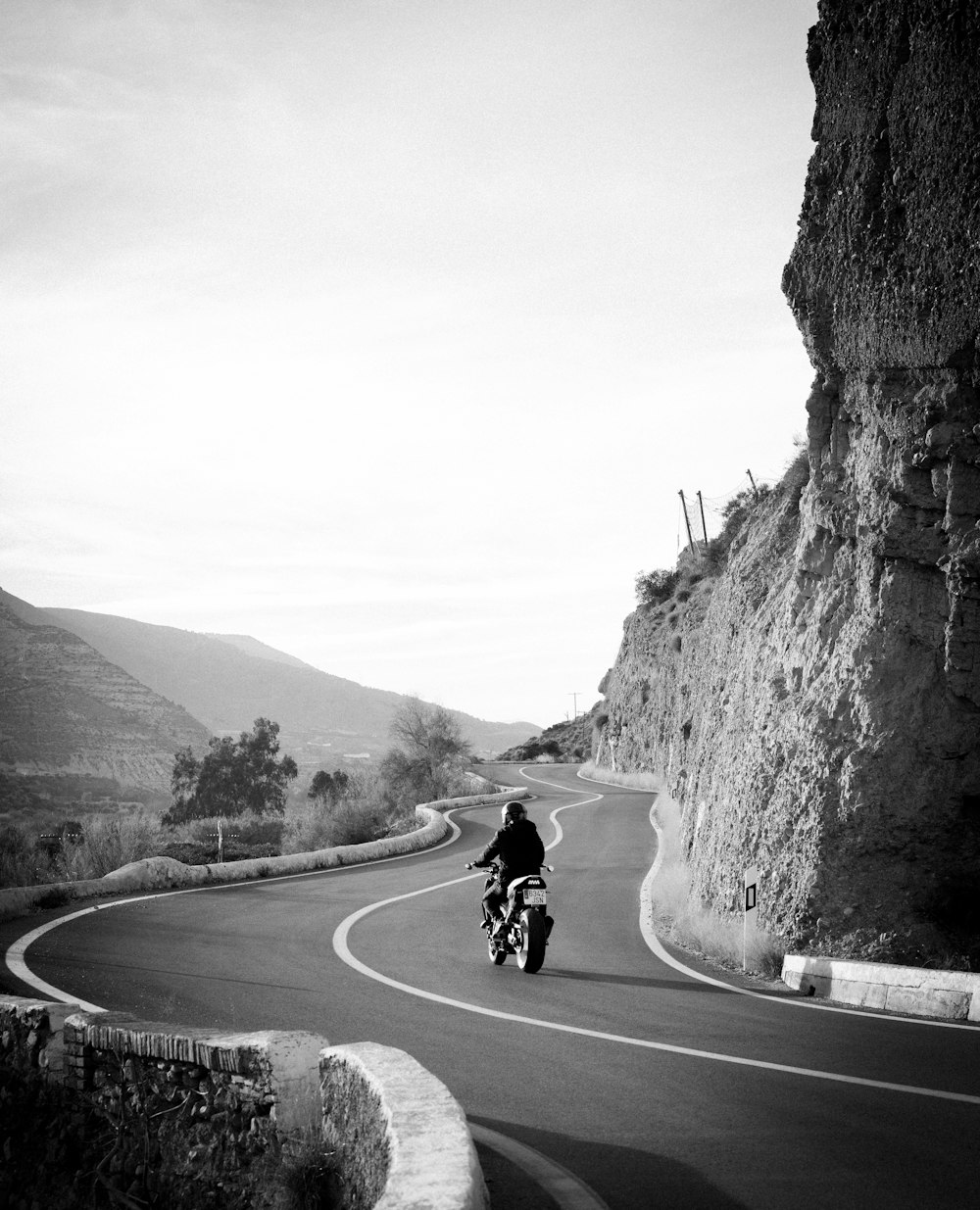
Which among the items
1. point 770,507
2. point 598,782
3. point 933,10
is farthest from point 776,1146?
point 598,782

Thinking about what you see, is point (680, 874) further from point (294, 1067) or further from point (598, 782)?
point (598, 782)

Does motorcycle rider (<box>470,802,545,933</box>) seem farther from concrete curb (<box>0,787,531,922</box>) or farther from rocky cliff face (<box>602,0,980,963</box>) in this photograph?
concrete curb (<box>0,787,531,922</box>)

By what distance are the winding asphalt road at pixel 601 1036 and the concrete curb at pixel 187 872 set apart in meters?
1.28

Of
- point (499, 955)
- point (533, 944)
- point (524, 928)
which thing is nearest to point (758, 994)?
point (533, 944)

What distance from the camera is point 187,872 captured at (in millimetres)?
21656

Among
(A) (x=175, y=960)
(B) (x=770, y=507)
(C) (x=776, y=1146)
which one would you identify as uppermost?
(B) (x=770, y=507)

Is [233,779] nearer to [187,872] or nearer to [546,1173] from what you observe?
[187,872]

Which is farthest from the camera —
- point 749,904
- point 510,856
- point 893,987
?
point 510,856

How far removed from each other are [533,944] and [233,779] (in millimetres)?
66256

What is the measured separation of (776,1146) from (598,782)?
55115mm

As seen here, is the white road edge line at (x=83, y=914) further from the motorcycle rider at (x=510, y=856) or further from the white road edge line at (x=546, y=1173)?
the motorcycle rider at (x=510, y=856)

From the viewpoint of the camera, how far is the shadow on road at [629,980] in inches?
Answer: 453

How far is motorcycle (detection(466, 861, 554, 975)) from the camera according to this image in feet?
40.7

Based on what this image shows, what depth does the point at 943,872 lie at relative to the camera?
42.9 feet
